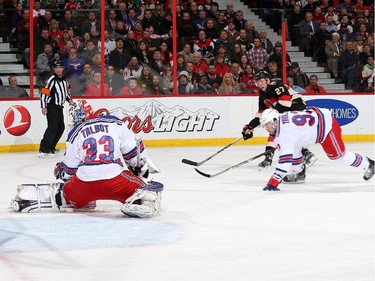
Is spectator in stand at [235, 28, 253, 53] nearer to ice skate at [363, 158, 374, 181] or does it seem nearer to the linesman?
the linesman

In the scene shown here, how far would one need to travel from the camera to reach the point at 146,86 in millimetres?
12164

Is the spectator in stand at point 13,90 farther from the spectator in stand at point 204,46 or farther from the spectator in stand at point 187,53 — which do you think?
the spectator in stand at point 204,46

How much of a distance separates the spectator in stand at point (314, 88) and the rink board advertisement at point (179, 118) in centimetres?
11

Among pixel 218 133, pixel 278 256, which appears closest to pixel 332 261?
pixel 278 256

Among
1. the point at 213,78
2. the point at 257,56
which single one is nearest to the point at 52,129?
the point at 213,78

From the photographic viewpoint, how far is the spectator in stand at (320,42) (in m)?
13.0

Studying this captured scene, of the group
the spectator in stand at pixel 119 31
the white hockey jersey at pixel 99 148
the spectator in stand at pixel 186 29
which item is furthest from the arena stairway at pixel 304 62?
the white hockey jersey at pixel 99 148

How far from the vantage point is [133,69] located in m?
12.2

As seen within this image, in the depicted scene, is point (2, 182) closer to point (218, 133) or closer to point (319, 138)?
point (319, 138)

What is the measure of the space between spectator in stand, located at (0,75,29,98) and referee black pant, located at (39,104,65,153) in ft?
2.21

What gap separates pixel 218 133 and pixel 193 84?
0.72 meters

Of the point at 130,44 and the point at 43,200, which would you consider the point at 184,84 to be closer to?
the point at 130,44

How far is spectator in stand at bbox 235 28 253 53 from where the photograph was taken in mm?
12594

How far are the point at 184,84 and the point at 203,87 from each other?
25cm
